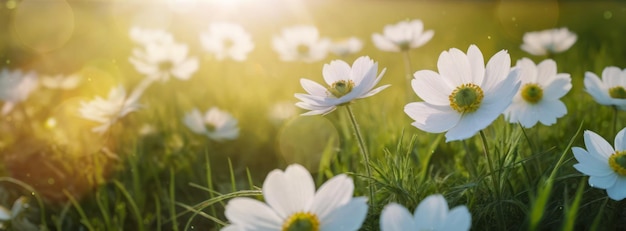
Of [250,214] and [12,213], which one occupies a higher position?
[250,214]

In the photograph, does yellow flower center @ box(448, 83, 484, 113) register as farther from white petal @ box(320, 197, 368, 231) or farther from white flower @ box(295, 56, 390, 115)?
white petal @ box(320, 197, 368, 231)

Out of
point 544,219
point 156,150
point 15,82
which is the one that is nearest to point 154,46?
point 15,82

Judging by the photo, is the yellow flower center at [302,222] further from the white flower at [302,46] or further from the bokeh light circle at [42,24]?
the bokeh light circle at [42,24]

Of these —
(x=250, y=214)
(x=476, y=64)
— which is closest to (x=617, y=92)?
(x=476, y=64)

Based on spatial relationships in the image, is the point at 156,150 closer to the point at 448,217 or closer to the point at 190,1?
the point at 448,217

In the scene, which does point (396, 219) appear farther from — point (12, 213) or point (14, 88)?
point (14, 88)

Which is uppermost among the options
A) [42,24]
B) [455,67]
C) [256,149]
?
[455,67]
